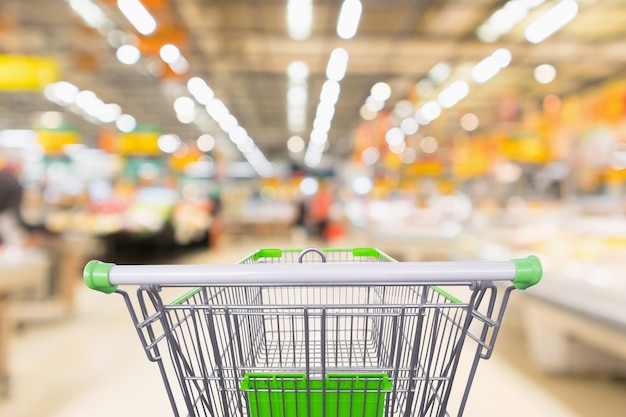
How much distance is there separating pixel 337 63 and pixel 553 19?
4689mm

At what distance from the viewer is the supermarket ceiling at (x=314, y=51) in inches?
442

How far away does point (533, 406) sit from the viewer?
374cm

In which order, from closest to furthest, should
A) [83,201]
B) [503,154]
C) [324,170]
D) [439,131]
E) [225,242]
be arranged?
[503,154] → [83,201] → [225,242] → [439,131] → [324,170]

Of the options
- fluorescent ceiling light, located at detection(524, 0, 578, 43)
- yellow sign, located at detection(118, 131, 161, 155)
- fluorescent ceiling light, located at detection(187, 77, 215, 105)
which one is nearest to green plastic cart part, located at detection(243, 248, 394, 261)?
fluorescent ceiling light, located at detection(524, 0, 578, 43)

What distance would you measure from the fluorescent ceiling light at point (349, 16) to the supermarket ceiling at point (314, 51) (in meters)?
0.08

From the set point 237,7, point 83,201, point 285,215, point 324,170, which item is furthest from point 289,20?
point 324,170

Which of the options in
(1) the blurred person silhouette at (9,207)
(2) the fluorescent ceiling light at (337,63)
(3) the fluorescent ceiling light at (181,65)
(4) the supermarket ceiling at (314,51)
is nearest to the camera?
(1) the blurred person silhouette at (9,207)

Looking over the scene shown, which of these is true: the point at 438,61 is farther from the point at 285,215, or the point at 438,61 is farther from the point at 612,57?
the point at 285,215

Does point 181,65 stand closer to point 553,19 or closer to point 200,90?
point 200,90

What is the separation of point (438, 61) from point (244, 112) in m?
10.3

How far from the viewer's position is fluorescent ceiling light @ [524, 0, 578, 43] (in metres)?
9.52

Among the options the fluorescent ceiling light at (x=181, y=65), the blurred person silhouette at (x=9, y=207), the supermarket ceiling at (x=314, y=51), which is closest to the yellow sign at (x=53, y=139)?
the supermarket ceiling at (x=314, y=51)

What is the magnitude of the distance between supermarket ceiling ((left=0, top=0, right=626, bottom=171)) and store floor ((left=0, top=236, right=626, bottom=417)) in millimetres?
3739

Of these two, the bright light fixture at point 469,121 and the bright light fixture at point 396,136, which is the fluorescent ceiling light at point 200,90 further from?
the bright light fixture at point 469,121
